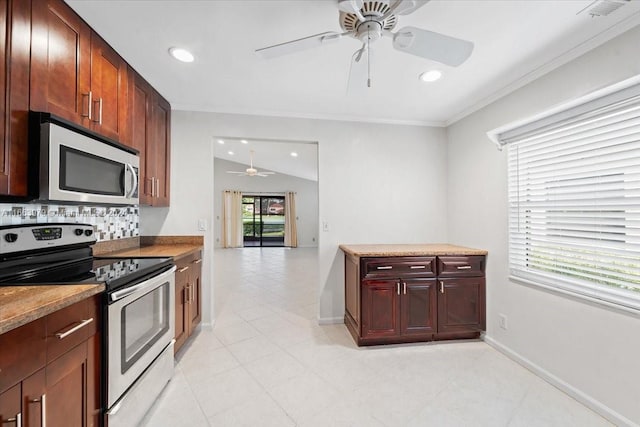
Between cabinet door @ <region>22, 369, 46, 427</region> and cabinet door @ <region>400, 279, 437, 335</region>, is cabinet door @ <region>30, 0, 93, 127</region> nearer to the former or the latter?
cabinet door @ <region>22, 369, 46, 427</region>

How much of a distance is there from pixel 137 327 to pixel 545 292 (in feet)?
9.33

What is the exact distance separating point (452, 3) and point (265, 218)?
918cm

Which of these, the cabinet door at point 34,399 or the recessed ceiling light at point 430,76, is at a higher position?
the recessed ceiling light at point 430,76

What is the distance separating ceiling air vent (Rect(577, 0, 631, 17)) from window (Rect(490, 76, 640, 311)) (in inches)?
17.9

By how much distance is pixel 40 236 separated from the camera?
1577 mm

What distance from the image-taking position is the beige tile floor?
5.43ft

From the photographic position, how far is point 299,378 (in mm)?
2037

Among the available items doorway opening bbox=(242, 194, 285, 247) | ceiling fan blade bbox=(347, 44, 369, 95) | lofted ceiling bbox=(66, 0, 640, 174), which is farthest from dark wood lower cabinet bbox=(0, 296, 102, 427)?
doorway opening bbox=(242, 194, 285, 247)

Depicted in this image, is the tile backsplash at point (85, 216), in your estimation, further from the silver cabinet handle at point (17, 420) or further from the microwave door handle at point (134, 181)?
the silver cabinet handle at point (17, 420)

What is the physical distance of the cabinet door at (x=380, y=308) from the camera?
249cm

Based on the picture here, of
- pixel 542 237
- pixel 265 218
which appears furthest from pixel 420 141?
pixel 265 218

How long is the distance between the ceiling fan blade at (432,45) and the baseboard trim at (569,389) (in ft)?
7.41

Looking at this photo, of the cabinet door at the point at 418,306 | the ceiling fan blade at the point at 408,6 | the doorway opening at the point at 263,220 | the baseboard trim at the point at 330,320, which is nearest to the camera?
the ceiling fan blade at the point at 408,6

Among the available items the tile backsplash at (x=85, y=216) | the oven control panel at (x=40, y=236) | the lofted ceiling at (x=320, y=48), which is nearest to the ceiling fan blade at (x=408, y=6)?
the lofted ceiling at (x=320, y=48)
